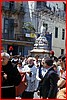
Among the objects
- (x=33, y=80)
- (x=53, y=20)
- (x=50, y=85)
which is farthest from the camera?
(x=53, y=20)

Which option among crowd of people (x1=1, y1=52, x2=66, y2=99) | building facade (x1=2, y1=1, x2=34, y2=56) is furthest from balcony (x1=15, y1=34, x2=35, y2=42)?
crowd of people (x1=1, y1=52, x2=66, y2=99)

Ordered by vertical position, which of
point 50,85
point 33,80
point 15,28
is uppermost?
point 15,28

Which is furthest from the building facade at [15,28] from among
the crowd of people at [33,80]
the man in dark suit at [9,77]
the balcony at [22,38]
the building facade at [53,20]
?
the man in dark suit at [9,77]

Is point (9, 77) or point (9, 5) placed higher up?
point (9, 5)

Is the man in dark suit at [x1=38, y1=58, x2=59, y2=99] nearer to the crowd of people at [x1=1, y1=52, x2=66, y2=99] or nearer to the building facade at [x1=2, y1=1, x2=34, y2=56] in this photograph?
the crowd of people at [x1=1, y1=52, x2=66, y2=99]

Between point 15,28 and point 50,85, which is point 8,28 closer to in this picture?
point 15,28

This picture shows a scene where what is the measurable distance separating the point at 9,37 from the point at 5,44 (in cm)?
141

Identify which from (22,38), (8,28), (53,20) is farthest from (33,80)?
(53,20)

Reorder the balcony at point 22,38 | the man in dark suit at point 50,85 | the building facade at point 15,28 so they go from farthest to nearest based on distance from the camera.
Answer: the balcony at point 22,38
the building facade at point 15,28
the man in dark suit at point 50,85

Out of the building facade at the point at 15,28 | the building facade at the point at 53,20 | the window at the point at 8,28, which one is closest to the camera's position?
the window at the point at 8,28

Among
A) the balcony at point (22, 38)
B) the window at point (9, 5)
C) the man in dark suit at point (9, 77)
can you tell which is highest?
the window at point (9, 5)

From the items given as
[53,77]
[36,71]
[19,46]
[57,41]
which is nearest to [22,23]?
[19,46]

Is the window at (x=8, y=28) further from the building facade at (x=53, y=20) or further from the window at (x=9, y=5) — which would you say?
the building facade at (x=53, y=20)

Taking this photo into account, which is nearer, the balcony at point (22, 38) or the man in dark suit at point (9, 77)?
the man in dark suit at point (9, 77)
